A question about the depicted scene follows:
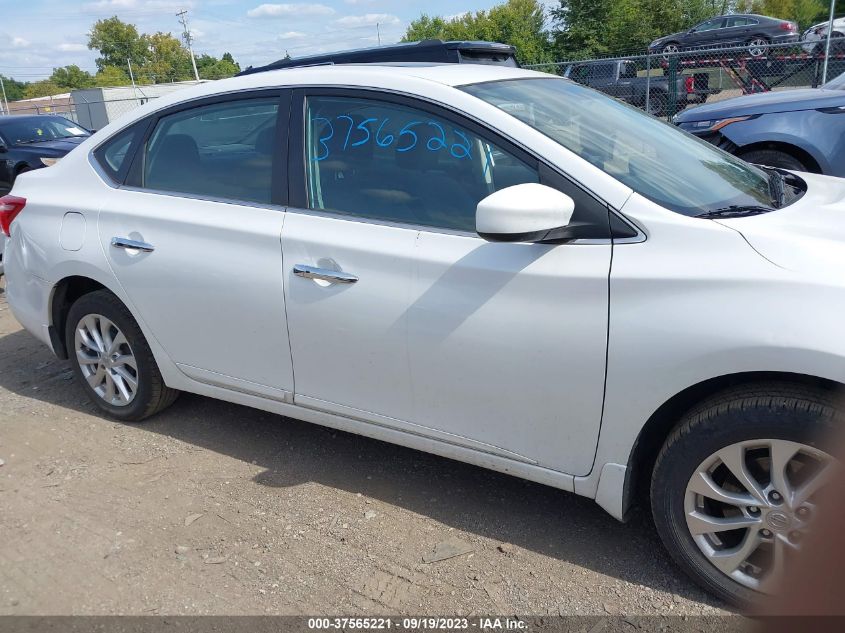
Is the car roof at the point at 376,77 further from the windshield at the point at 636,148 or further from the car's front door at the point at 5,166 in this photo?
the car's front door at the point at 5,166

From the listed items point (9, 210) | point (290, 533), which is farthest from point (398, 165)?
point (9, 210)

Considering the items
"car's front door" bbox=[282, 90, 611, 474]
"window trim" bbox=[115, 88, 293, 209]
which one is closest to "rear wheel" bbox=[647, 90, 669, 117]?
"window trim" bbox=[115, 88, 293, 209]

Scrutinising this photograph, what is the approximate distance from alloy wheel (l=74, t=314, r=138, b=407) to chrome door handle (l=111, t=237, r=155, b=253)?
0.47 metres

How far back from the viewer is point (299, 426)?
13.0ft

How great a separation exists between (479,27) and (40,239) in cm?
5620

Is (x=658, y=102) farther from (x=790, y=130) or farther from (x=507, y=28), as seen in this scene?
(x=507, y=28)

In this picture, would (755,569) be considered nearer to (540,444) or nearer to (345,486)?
(540,444)

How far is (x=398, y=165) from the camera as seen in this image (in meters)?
2.97

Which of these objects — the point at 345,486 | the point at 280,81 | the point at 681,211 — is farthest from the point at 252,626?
the point at 280,81

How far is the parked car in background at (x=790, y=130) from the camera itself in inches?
248

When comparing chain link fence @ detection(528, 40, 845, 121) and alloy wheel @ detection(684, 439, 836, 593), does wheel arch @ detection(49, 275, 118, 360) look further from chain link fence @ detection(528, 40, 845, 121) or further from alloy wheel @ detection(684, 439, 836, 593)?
chain link fence @ detection(528, 40, 845, 121)

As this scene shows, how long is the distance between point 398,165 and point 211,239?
97cm

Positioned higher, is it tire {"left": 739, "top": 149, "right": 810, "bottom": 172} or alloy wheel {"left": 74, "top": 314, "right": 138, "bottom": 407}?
tire {"left": 739, "top": 149, "right": 810, "bottom": 172}

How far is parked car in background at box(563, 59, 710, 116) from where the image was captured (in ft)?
43.1
